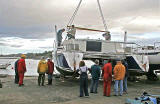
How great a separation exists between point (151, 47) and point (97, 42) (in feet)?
12.0

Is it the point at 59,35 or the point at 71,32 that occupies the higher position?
the point at 71,32

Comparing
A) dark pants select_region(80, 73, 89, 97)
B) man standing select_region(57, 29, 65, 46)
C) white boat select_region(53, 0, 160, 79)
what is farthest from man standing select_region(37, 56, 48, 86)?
dark pants select_region(80, 73, 89, 97)

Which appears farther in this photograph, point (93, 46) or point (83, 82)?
point (93, 46)

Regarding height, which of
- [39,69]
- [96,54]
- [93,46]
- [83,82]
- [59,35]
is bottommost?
[83,82]

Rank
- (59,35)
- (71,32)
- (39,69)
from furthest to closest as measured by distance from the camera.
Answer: (59,35) < (71,32) < (39,69)

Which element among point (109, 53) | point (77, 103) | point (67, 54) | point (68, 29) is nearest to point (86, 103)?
point (77, 103)

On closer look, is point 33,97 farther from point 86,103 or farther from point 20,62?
point 20,62

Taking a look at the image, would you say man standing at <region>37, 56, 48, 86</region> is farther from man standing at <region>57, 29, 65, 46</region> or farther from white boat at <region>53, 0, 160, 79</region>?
man standing at <region>57, 29, 65, 46</region>

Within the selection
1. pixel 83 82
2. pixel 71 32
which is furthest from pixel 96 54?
pixel 83 82

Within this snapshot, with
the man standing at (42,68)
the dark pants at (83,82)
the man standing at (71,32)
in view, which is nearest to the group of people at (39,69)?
the man standing at (42,68)

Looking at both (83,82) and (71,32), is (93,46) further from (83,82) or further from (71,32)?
(83,82)

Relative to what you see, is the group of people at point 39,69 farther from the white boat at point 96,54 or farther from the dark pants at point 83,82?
the dark pants at point 83,82

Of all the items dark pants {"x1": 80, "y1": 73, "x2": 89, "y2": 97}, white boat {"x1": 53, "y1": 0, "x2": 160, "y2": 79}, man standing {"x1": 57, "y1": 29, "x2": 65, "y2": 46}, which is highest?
man standing {"x1": 57, "y1": 29, "x2": 65, "y2": 46}

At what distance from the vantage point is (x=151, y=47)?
49.2 feet
